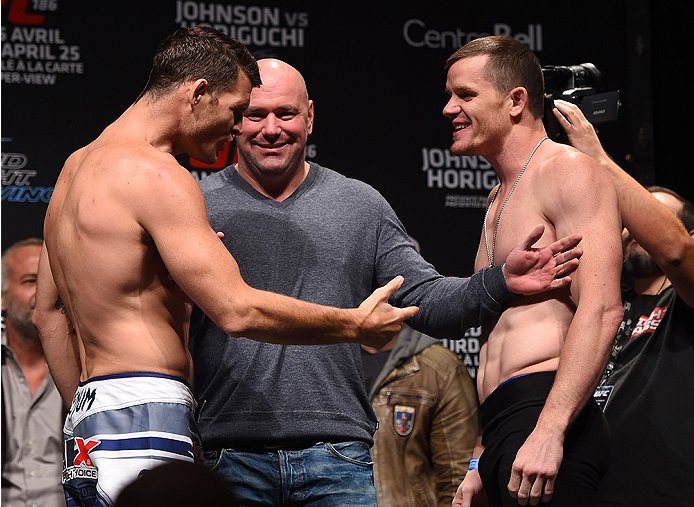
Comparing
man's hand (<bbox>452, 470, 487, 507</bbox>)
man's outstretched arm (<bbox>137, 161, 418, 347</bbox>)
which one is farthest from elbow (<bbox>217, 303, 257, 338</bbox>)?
man's hand (<bbox>452, 470, 487, 507</bbox>)

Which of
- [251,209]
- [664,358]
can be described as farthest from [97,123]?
[664,358]

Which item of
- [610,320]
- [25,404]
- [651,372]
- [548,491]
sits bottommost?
[25,404]

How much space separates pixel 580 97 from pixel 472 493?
1.33 meters

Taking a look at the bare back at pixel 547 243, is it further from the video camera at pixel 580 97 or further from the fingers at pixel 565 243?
the video camera at pixel 580 97

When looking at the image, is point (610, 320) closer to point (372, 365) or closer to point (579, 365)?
point (579, 365)

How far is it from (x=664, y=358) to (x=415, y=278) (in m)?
1.01

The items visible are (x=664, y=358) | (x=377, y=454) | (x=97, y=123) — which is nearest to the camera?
(x=664, y=358)

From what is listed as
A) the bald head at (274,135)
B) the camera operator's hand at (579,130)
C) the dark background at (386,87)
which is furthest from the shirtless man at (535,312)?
the dark background at (386,87)

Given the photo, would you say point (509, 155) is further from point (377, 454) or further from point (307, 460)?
point (377, 454)

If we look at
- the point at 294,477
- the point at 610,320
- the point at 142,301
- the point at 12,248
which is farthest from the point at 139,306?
the point at 12,248

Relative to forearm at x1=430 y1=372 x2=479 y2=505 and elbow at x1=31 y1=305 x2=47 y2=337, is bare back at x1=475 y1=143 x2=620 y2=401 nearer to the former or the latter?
elbow at x1=31 y1=305 x2=47 y2=337

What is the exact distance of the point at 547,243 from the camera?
2.18 m

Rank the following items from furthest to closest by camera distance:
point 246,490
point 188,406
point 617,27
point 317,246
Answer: point 617,27 → point 317,246 → point 246,490 → point 188,406

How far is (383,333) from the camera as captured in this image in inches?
85.6
